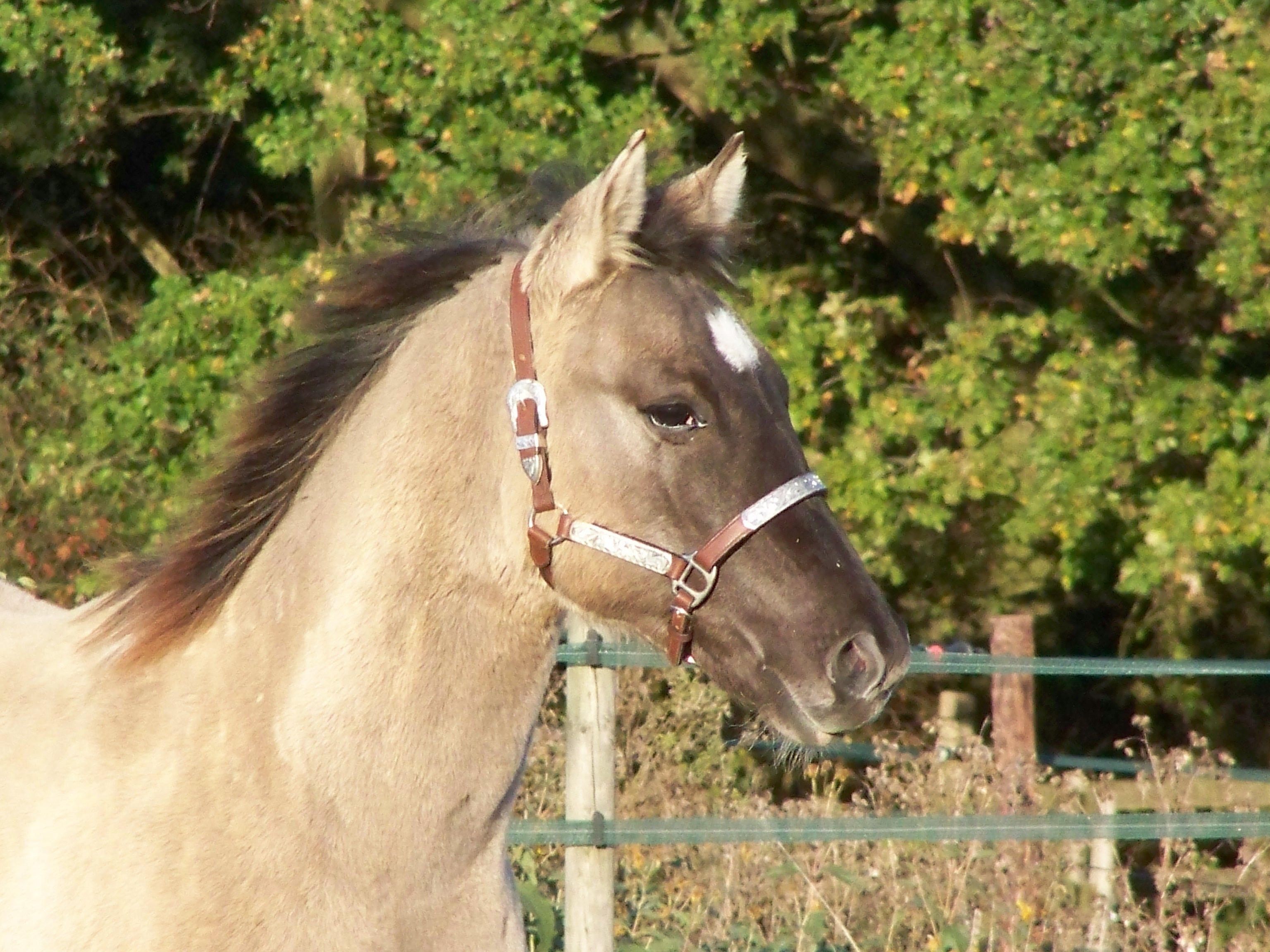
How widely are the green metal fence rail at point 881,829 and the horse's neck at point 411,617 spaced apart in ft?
4.30

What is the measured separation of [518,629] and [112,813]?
0.70 m

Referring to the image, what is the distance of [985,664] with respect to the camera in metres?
4.64

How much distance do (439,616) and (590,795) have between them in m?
1.78

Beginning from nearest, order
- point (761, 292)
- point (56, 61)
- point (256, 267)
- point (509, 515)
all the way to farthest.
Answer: point (509, 515) → point (761, 292) → point (56, 61) → point (256, 267)

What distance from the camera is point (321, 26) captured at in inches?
314

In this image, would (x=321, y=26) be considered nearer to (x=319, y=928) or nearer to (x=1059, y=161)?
(x=1059, y=161)

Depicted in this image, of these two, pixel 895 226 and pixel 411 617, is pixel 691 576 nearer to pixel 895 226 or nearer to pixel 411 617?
pixel 411 617

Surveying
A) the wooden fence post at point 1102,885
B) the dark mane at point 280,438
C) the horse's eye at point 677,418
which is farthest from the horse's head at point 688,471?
the wooden fence post at point 1102,885

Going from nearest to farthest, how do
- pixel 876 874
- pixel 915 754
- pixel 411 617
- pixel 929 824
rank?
pixel 411 617 → pixel 929 824 → pixel 876 874 → pixel 915 754

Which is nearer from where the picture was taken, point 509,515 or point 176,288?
point 509,515

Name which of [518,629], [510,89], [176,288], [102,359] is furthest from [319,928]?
[102,359]

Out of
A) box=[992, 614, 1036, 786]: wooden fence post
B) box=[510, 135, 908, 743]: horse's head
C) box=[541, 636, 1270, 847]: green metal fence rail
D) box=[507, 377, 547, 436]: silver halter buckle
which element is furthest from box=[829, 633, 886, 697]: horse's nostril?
box=[992, 614, 1036, 786]: wooden fence post

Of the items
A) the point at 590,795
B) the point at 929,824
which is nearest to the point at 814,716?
the point at 590,795

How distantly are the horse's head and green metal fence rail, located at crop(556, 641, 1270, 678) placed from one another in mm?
1440
